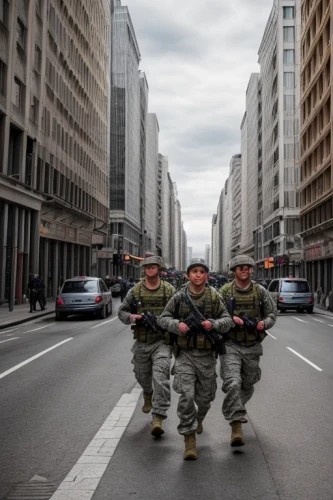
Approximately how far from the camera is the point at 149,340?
5.95 metres

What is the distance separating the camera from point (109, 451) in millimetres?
4992

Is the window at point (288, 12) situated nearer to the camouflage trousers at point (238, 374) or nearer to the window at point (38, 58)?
the window at point (38, 58)

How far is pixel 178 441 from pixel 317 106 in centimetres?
4448

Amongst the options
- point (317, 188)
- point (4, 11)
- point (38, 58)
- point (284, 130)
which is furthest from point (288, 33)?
point (4, 11)

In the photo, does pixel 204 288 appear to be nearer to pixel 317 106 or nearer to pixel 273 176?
pixel 317 106

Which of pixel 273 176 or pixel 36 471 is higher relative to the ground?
pixel 273 176

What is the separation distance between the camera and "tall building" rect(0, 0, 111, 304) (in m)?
30.0

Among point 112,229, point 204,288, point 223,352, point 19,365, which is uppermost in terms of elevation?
point 112,229

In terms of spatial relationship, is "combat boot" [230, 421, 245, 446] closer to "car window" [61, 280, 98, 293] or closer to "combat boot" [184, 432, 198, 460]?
"combat boot" [184, 432, 198, 460]

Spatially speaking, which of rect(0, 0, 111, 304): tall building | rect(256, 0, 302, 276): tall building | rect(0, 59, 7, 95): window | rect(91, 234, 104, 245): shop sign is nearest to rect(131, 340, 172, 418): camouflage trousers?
rect(0, 0, 111, 304): tall building

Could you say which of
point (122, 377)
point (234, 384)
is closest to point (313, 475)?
point (234, 384)

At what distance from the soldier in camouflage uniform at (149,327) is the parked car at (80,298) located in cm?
1601

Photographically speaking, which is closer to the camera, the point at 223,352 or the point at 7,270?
the point at 223,352

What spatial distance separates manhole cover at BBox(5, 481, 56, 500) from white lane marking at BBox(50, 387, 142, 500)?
2.6 inches
